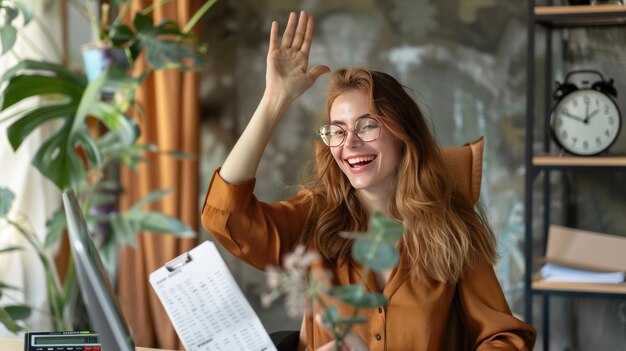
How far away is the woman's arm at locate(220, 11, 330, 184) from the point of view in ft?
6.56

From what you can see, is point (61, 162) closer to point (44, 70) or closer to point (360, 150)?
point (44, 70)

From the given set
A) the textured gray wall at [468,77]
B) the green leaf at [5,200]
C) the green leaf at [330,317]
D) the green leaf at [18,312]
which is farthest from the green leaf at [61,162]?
the green leaf at [330,317]

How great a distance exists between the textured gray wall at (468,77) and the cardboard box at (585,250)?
33 cm

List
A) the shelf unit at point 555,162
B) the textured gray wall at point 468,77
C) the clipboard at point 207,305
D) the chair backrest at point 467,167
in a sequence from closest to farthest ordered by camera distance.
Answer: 1. the clipboard at point 207,305
2. the chair backrest at point 467,167
3. the shelf unit at point 555,162
4. the textured gray wall at point 468,77

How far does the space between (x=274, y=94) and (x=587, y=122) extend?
1706 mm

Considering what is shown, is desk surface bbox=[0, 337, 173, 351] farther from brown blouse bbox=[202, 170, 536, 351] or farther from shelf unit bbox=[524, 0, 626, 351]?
shelf unit bbox=[524, 0, 626, 351]

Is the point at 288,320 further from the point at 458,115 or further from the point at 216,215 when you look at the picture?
the point at 216,215

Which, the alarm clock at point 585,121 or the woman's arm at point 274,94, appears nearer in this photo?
the woman's arm at point 274,94

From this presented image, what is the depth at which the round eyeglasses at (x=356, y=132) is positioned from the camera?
207 cm

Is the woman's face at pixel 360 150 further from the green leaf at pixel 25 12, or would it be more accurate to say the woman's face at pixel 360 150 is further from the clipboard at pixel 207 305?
the green leaf at pixel 25 12

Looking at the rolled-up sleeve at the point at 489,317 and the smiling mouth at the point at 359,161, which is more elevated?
the smiling mouth at the point at 359,161

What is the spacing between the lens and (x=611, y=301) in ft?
12.1

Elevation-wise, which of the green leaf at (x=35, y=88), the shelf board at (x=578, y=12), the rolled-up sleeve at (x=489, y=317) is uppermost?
the shelf board at (x=578, y=12)

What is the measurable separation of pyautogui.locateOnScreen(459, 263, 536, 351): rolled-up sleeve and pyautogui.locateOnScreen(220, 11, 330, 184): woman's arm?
1.86ft
